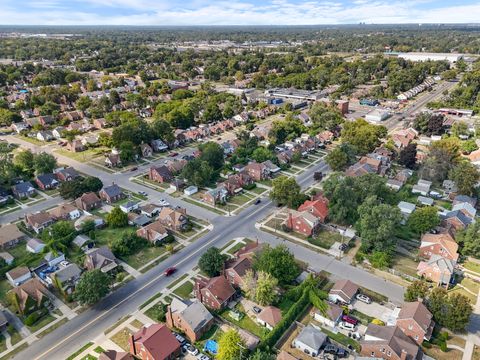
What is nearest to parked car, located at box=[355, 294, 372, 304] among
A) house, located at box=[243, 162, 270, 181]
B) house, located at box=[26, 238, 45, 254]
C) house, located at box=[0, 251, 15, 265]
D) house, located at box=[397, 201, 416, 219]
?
house, located at box=[397, 201, 416, 219]

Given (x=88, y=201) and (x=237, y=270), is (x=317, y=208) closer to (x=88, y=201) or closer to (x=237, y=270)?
(x=237, y=270)

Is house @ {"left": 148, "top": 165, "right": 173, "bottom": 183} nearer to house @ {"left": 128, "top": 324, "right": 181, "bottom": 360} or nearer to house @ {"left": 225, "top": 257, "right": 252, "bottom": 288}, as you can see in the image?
house @ {"left": 225, "top": 257, "right": 252, "bottom": 288}

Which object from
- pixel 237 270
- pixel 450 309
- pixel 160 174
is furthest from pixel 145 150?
pixel 450 309

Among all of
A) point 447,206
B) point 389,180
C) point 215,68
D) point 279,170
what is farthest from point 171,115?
point 215,68

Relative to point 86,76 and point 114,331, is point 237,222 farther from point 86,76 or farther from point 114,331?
point 86,76

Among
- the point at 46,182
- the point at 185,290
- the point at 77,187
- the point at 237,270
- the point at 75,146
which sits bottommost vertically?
the point at 185,290

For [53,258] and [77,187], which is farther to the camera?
[77,187]
